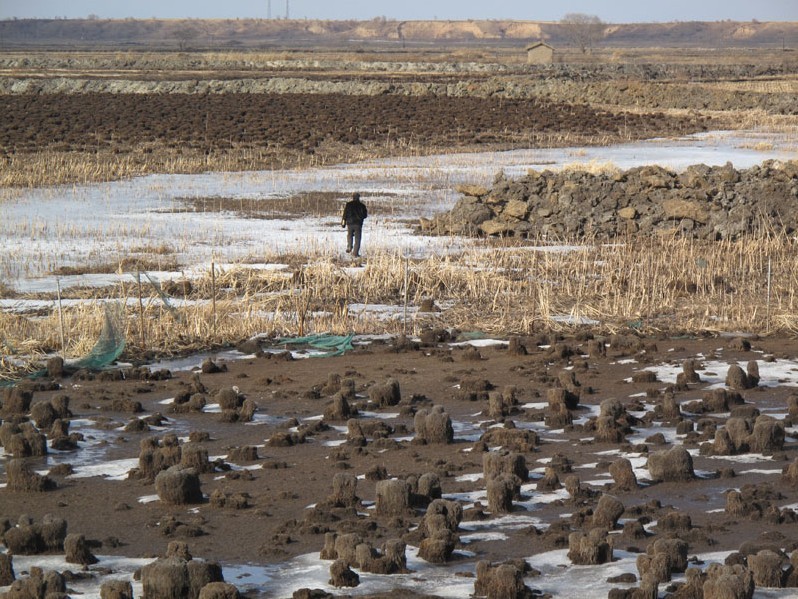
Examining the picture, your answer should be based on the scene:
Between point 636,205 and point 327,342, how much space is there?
10072mm

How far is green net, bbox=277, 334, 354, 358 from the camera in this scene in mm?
12344

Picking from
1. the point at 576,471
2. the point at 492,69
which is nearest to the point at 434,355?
the point at 576,471

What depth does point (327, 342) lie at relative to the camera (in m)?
12.5

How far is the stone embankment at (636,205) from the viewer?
20.2 metres

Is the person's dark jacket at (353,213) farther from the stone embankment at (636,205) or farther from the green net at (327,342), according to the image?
the green net at (327,342)

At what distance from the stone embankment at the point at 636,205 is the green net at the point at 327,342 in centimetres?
872

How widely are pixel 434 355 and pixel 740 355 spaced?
3.13 metres

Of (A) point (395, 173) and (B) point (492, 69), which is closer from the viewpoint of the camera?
(A) point (395, 173)

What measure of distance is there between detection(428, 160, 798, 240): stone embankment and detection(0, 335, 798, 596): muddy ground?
26.7 feet

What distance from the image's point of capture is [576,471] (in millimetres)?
8156

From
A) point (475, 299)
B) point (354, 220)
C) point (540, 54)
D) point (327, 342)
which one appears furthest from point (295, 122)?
point (540, 54)

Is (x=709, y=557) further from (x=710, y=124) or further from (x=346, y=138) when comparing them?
(x=710, y=124)

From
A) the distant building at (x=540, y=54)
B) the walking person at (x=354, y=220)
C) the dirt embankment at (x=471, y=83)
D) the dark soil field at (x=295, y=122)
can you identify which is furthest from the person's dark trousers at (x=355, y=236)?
the distant building at (x=540, y=54)

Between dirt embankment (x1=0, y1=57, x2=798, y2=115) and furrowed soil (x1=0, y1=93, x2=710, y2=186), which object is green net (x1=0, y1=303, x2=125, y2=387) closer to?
furrowed soil (x1=0, y1=93, x2=710, y2=186)
